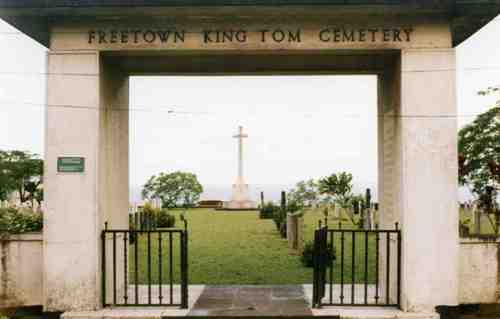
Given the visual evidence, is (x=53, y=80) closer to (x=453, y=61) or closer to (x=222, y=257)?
(x=453, y=61)

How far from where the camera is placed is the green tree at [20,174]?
41672 mm

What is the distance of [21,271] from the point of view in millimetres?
9289

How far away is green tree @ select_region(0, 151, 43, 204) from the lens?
41.7m

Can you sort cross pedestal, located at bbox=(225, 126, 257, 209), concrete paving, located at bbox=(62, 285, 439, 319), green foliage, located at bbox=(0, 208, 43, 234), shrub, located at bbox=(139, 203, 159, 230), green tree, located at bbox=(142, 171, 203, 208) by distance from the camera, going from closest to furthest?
→ concrete paving, located at bbox=(62, 285, 439, 319) → green foliage, located at bbox=(0, 208, 43, 234) → shrub, located at bbox=(139, 203, 159, 230) → cross pedestal, located at bbox=(225, 126, 257, 209) → green tree, located at bbox=(142, 171, 203, 208)

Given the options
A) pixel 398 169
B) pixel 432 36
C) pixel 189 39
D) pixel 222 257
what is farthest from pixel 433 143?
pixel 222 257

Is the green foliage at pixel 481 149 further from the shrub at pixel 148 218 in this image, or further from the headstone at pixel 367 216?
the shrub at pixel 148 218

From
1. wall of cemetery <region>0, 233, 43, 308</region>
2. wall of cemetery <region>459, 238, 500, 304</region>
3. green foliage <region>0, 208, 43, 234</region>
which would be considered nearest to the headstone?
wall of cemetery <region>459, 238, 500, 304</region>

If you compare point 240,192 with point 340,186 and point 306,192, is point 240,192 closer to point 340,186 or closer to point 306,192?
point 306,192

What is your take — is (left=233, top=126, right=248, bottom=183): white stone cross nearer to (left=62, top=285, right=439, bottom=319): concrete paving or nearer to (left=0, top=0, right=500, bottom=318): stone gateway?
(left=62, top=285, right=439, bottom=319): concrete paving

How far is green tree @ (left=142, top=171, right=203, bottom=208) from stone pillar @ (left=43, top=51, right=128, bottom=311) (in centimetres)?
5601

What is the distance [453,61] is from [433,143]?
3.68 ft

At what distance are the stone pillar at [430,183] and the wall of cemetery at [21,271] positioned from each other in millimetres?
5001

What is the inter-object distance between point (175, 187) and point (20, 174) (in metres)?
24.2

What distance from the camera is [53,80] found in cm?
909
